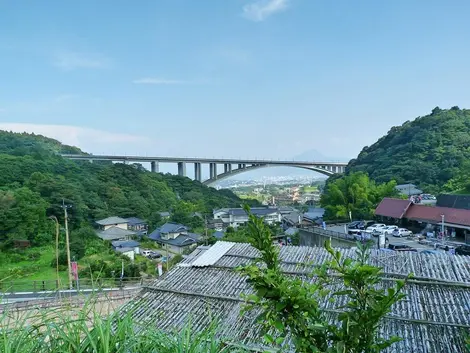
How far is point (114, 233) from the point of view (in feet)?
66.3

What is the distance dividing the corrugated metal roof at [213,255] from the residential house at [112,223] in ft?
57.6

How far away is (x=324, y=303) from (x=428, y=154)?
2510 cm

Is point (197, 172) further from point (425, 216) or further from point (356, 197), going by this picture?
point (425, 216)

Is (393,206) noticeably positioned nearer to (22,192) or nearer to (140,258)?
(140,258)

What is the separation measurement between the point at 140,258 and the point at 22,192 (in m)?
7.93

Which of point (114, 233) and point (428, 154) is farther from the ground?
point (428, 154)

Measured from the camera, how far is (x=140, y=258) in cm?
1650

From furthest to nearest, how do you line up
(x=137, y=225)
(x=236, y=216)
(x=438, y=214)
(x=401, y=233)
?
1. (x=236, y=216)
2. (x=137, y=225)
3. (x=438, y=214)
4. (x=401, y=233)

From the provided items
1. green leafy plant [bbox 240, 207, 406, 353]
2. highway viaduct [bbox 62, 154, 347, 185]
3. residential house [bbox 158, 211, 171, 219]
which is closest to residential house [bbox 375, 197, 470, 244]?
green leafy plant [bbox 240, 207, 406, 353]

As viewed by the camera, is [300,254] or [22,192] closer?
[300,254]

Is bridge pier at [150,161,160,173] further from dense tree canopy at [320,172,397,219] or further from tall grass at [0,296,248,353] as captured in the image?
tall grass at [0,296,248,353]

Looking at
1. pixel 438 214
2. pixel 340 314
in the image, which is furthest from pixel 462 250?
pixel 340 314

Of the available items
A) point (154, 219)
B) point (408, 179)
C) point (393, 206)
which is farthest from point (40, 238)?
point (408, 179)

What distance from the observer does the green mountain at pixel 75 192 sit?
17469mm
